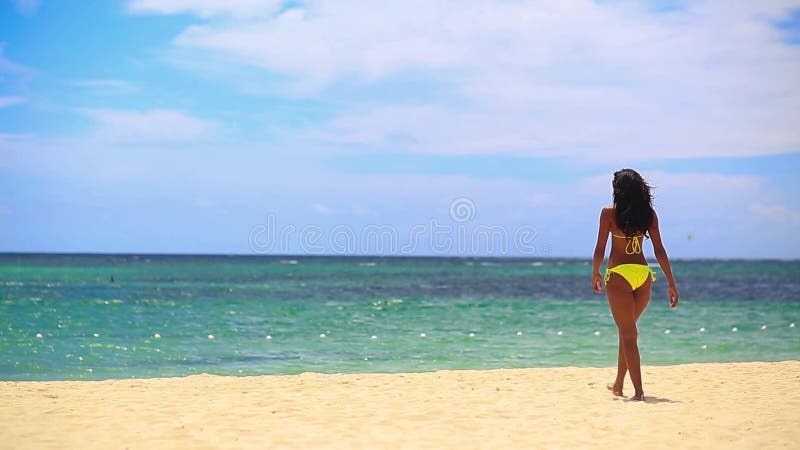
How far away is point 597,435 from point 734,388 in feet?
11.9

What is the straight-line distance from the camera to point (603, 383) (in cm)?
1009

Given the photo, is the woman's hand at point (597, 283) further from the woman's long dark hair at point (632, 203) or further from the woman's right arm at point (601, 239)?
the woman's long dark hair at point (632, 203)

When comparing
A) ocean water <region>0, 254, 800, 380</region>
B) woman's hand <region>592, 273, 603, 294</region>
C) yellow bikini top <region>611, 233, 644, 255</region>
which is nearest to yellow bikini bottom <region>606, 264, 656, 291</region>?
yellow bikini top <region>611, 233, 644, 255</region>

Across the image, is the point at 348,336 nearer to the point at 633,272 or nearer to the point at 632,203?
the point at 633,272

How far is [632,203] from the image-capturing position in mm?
7906

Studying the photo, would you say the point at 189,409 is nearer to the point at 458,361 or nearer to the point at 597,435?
the point at 597,435

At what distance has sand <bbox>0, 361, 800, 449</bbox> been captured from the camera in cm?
671

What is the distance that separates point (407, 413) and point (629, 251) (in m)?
2.88

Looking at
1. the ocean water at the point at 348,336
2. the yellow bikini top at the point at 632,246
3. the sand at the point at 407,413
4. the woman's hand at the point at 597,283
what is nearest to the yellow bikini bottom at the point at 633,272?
the yellow bikini top at the point at 632,246

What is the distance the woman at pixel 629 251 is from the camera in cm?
793

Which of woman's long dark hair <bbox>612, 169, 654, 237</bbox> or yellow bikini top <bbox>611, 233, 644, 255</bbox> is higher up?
woman's long dark hair <bbox>612, 169, 654, 237</bbox>

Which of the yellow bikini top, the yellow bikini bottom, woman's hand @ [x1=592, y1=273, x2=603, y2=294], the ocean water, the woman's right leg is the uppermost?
the yellow bikini top

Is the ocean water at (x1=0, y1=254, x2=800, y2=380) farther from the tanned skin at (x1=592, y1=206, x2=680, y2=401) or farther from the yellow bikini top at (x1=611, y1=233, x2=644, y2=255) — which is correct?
the yellow bikini top at (x1=611, y1=233, x2=644, y2=255)

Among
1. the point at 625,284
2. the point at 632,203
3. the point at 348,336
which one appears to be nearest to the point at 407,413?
the point at 625,284
